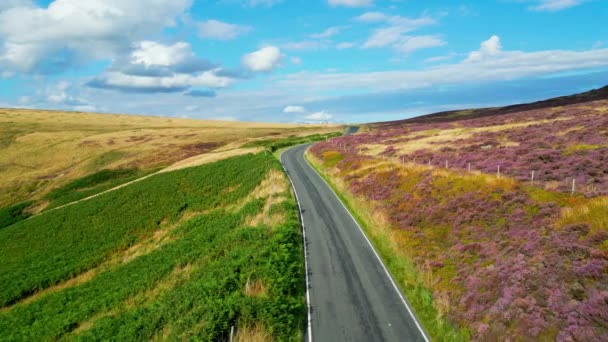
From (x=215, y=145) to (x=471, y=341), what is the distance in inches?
4177

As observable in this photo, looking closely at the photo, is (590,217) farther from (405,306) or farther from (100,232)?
(100,232)

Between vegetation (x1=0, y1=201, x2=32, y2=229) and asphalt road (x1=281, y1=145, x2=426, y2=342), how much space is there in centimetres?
5211

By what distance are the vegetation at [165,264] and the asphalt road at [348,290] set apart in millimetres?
1055

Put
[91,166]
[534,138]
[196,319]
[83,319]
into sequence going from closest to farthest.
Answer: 1. [196,319]
2. [83,319]
3. [534,138]
4. [91,166]

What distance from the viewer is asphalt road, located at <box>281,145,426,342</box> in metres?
→ 16.9

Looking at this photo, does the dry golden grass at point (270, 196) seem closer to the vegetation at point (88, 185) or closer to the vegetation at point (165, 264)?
the vegetation at point (165, 264)

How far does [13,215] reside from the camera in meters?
62.4

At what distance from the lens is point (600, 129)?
149 feet

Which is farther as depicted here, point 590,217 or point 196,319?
point 590,217

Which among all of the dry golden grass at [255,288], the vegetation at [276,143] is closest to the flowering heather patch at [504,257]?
the dry golden grass at [255,288]

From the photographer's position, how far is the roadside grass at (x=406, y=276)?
54.6ft

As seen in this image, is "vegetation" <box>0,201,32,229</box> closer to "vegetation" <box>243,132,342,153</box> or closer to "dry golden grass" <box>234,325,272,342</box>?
"vegetation" <box>243,132,342,153</box>

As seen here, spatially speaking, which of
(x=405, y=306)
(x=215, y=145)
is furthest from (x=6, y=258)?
(x=215, y=145)

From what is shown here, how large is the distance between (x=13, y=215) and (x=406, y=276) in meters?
66.7
